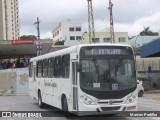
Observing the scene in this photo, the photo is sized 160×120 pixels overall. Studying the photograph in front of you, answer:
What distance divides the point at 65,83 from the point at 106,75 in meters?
2.19

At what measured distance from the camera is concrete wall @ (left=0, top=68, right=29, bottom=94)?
3559 cm

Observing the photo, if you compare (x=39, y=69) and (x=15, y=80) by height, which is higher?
(x=39, y=69)

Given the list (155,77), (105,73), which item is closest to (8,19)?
(155,77)

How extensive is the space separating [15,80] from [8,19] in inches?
4449

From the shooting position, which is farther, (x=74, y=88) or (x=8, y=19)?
(x=8, y=19)

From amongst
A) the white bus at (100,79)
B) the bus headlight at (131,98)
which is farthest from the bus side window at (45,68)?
the bus headlight at (131,98)

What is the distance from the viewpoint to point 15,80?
3584 centimetres

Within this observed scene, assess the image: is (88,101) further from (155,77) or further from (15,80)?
(155,77)

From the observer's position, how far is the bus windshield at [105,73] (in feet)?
46.5

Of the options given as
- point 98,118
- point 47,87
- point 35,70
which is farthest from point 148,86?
point 98,118

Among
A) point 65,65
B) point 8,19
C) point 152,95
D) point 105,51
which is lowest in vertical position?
point 152,95

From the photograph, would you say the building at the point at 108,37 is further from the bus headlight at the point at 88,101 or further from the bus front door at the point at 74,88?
the bus headlight at the point at 88,101

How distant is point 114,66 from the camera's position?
Result: 47.5 ft

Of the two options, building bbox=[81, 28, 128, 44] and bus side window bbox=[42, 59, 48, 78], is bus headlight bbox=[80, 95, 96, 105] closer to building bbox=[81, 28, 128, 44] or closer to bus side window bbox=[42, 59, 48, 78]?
bus side window bbox=[42, 59, 48, 78]
